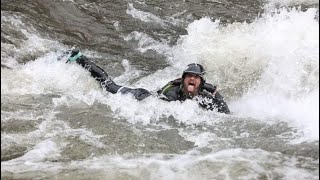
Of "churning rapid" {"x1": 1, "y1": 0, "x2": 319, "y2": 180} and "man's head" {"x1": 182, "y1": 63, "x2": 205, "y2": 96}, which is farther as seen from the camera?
"man's head" {"x1": 182, "y1": 63, "x2": 205, "y2": 96}

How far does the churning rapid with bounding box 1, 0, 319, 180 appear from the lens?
5.32 m

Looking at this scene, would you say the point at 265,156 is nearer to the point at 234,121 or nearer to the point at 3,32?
the point at 234,121

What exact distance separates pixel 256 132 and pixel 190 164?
1.22 m

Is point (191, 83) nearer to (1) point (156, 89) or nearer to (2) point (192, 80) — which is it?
(2) point (192, 80)

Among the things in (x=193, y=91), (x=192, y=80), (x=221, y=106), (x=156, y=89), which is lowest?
(x=221, y=106)

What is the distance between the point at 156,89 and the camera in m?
8.16

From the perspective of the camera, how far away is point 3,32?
8547mm

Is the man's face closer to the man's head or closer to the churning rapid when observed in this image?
the man's head

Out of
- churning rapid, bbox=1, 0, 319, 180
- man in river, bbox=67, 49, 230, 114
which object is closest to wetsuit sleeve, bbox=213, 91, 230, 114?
man in river, bbox=67, 49, 230, 114

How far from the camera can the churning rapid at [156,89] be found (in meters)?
5.32

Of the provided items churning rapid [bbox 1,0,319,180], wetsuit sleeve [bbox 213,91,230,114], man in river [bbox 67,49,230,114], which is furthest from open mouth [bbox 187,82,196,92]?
wetsuit sleeve [bbox 213,91,230,114]

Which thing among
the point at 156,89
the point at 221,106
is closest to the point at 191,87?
the point at 221,106

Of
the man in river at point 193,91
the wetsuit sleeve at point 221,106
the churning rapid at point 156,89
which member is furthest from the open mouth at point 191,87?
the wetsuit sleeve at point 221,106

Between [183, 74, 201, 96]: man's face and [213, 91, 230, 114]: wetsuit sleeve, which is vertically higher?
[183, 74, 201, 96]: man's face
